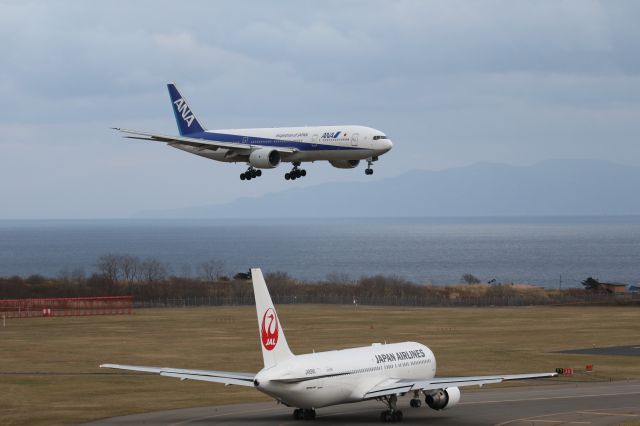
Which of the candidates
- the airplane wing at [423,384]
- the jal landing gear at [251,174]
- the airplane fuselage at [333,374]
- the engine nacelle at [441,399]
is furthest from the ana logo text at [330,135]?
the engine nacelle at [441,399]

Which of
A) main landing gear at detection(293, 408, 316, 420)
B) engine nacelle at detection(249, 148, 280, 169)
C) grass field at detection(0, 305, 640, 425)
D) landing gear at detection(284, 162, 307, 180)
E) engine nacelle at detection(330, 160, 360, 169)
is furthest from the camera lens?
engine nacelle at detection(330, 160, 360, 169)

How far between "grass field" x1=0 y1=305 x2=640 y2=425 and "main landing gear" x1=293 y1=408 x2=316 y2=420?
30.8 ft

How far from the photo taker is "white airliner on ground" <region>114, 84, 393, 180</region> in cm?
7906

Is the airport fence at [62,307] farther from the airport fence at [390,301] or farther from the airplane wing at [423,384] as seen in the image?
the airplane wing at [423,384]

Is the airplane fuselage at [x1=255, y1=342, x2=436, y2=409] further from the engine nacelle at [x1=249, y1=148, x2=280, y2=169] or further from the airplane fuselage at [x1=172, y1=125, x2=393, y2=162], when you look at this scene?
the engine nacelle at [x1=249, y1=148, x2=280, y2=169]

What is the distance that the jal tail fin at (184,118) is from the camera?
307 feet

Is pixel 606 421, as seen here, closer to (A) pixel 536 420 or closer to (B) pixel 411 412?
(A) pixel 536 420

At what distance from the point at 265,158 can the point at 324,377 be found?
3144 cm

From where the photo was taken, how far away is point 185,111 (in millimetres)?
94688

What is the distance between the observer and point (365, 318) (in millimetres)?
128000

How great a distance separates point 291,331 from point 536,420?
196ft

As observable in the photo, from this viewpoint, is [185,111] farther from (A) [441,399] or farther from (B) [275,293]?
(B) [275,293]

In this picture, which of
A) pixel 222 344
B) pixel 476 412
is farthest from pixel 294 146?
pixel 476 412

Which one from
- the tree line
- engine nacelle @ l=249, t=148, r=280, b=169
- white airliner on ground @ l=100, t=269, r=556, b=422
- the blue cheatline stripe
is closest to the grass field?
white airliner on ground @ l=100, t=269, r=556, b=422
